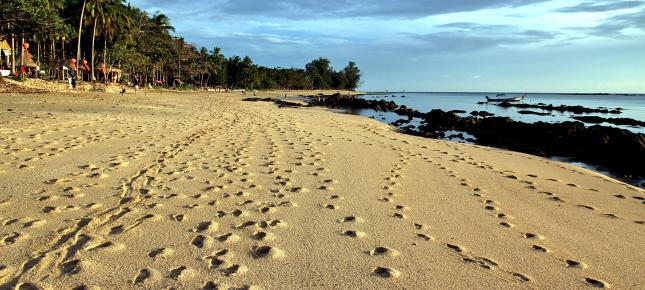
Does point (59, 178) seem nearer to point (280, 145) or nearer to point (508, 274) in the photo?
point (280, 145)

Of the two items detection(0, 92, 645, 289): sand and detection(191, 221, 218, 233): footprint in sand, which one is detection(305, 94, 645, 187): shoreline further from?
detection(191, 221, 218, 233): footprint in sand

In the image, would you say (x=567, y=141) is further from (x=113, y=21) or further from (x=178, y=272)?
(x=113, y=21)

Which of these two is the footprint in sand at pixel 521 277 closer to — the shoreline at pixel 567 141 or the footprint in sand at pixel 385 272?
the footprint in sand at pixel 385 272

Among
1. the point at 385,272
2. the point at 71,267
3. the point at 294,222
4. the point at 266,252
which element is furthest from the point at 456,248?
the point at 71,267

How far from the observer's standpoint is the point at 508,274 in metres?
3.41

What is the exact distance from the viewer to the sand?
128 inches

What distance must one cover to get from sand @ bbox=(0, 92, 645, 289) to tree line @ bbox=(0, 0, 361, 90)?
2015 centimetres

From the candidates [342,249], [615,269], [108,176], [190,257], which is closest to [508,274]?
[615,269]

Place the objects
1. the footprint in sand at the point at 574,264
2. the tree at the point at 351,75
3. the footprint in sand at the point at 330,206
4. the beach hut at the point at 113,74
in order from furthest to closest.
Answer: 1. the tree at the point at 351,75
2. the beach hut at the point at 113,74
3. the footprint in sand at the point at 330,206
4. the footprint in sand at the point at 574,264

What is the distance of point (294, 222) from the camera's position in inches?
175

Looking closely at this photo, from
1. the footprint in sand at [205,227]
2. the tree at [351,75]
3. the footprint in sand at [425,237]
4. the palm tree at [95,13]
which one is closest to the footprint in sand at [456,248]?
the footprint in sand at [425,237]

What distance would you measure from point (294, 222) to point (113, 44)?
51.8 metres

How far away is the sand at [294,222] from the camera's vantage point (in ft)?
10.6

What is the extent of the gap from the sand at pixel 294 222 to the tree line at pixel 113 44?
20147 mm
